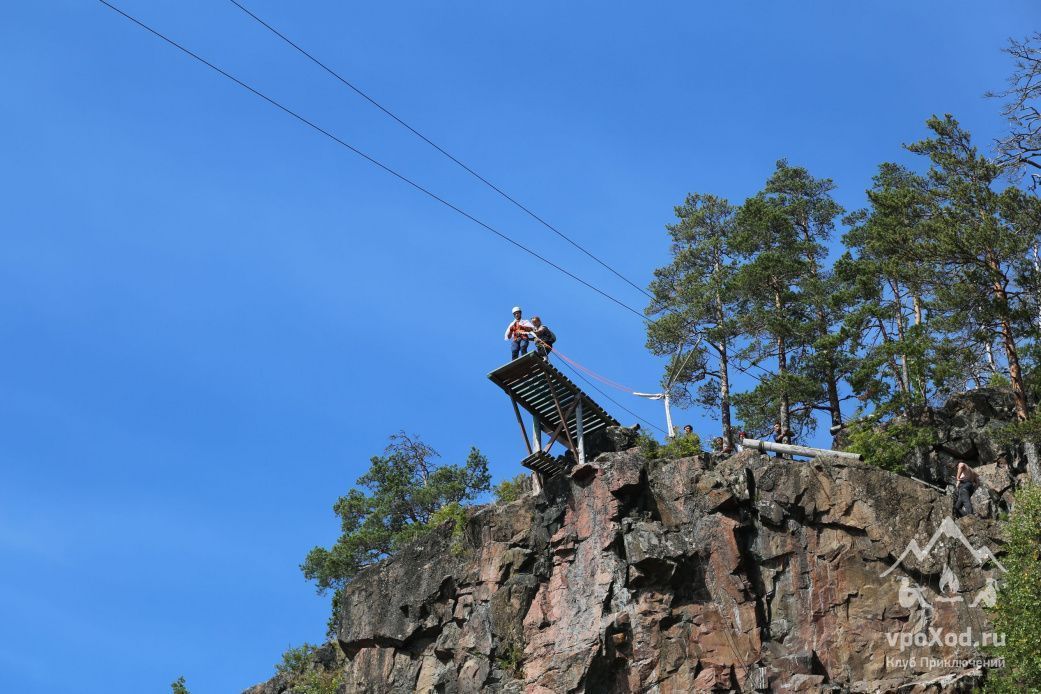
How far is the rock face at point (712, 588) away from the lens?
104ft

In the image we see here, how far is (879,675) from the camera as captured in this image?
3117 cm

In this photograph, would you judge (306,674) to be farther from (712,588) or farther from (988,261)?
(988,261)

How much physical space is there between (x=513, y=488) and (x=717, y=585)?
827 centimetres

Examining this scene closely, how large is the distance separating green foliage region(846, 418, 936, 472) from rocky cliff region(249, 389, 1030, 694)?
0.71m

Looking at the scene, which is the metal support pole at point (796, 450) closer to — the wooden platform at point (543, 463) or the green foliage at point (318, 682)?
the wooden platform at point (543, 463)

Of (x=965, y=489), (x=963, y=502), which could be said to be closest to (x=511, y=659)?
(x=963, y=502)

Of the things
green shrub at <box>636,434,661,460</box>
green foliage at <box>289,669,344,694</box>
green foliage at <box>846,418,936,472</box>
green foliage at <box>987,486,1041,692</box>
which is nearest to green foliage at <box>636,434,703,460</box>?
green shrub at <box>636,434,661,460</box>

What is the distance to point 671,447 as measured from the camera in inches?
1451

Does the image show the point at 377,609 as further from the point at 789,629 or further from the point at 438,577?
the point at 789,629

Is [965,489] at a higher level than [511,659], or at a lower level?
higher

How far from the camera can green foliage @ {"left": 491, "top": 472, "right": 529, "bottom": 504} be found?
39562 millimetres

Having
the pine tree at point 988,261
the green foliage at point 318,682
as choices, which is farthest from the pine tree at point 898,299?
the green foliage at point 318,682

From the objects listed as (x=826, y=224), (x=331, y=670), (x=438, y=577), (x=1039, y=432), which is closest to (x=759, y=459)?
(x=1039, y=432)

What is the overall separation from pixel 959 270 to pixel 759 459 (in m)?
8.67
